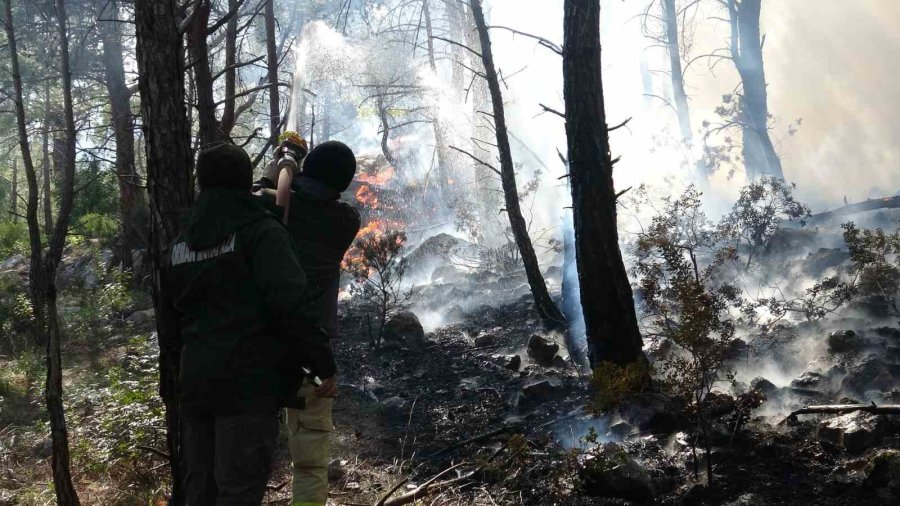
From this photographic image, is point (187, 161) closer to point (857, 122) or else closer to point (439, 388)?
point (439, 388)

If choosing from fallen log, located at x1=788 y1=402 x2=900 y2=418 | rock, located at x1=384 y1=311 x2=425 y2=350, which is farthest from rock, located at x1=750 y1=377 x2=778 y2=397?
rock, located at x1=384 y1=311 x2=425 y2=350

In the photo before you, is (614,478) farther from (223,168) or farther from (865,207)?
(865,207)

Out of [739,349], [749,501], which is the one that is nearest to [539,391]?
[739,349]

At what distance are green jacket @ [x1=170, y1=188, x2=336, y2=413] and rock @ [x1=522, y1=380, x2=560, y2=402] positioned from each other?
4091 mm

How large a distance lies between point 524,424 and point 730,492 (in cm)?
235

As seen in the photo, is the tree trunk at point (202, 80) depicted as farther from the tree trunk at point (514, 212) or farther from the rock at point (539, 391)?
the tree trunk at point (514, 212)

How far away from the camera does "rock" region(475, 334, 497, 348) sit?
9344 millimetres

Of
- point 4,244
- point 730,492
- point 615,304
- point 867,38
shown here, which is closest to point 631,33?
point 867,38

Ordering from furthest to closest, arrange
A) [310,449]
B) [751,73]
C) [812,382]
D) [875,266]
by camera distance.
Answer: [751,73] → [875,266] → [812,382] → [310,449]

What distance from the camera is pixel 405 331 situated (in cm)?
970

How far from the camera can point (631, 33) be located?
30.0m

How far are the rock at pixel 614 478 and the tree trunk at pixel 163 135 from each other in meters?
2.31

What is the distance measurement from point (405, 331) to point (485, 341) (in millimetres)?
1133

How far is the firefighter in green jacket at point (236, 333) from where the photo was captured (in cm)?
275
